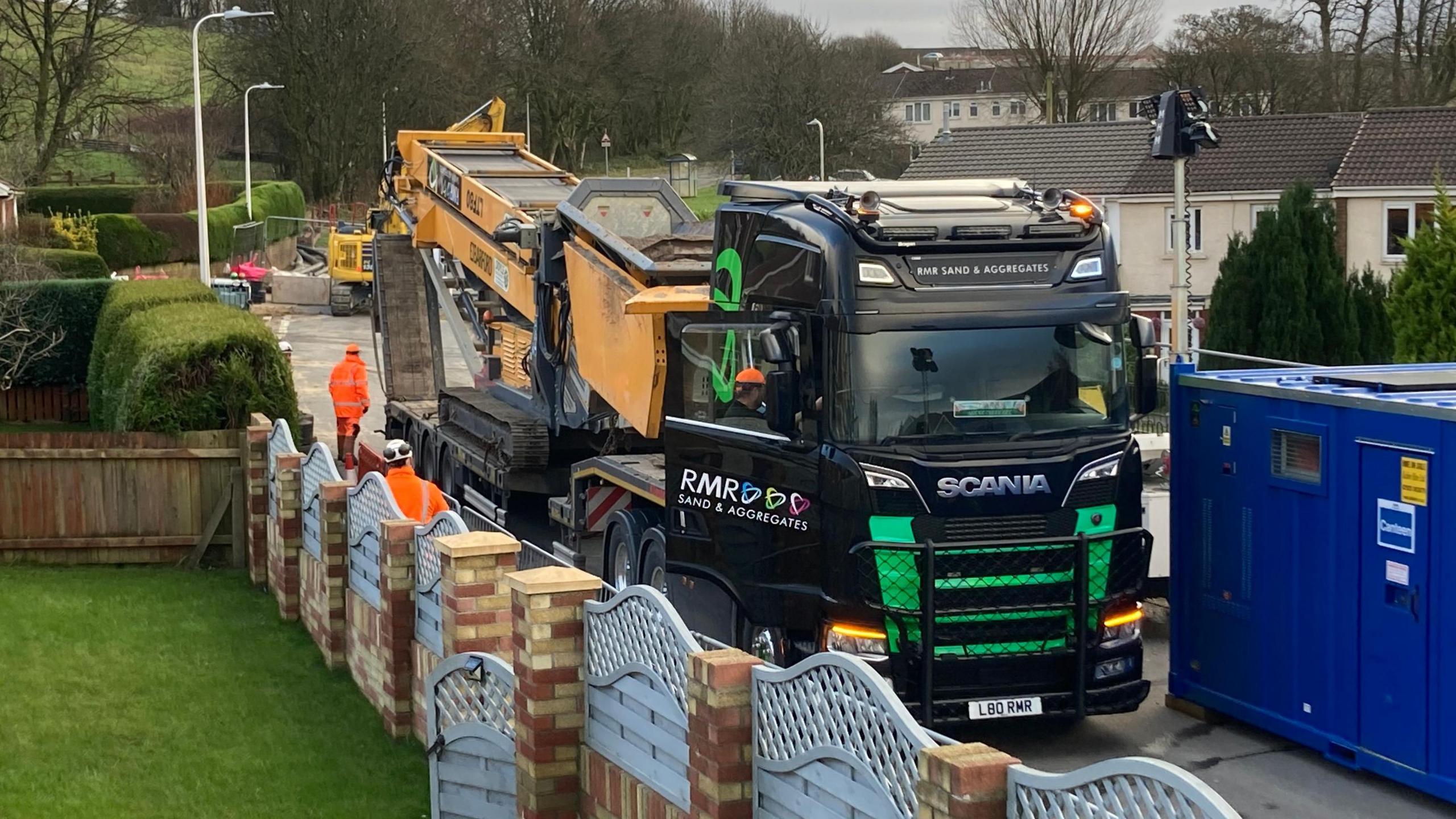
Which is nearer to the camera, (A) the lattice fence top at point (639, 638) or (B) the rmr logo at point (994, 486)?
(A) the lattice fence top at point (639, 638)

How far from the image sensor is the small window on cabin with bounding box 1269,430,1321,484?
9.43 metres

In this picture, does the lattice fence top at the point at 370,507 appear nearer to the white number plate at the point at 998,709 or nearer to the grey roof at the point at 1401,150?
the white number plate at the point at 998,709

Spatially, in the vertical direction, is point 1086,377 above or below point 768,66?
below

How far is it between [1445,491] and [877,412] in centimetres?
292

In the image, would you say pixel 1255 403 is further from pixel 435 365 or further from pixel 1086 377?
pixel 435 365

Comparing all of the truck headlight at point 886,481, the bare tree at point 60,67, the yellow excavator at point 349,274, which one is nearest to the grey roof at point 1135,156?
the yellow excavator at point 349,274

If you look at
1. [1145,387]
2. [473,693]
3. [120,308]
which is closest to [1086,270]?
[1145,387]

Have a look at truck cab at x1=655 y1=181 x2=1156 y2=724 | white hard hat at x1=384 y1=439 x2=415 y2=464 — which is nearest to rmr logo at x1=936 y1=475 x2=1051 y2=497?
truck cab at x1=655 y1=181 x2=1156 y2=724

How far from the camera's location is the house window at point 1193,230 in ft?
153

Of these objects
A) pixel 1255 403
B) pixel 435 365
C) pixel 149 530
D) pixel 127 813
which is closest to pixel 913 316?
pixel 1255 403

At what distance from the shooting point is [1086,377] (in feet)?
31.7

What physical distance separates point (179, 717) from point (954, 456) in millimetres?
4950

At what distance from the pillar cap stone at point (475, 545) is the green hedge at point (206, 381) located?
740 cm

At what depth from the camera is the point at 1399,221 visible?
42875 millimetres
